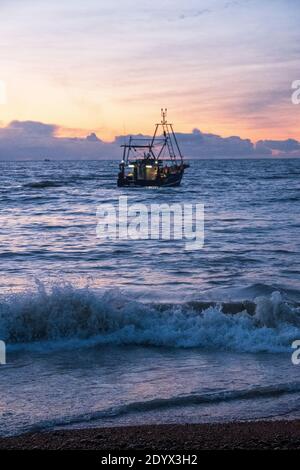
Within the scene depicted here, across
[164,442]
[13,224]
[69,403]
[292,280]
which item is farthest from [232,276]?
[13,224]

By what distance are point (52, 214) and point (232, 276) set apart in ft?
73.6

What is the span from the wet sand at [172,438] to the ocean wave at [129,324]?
329 cm

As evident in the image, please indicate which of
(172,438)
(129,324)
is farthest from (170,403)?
(129,324)

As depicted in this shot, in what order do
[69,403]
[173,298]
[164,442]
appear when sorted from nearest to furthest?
[164,442]
[69,403]
[173,298]

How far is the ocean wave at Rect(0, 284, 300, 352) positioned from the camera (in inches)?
347

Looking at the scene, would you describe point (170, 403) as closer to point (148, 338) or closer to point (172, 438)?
point (172, 438)

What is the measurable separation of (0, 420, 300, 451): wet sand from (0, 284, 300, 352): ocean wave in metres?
3.29

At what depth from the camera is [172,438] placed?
4922mm

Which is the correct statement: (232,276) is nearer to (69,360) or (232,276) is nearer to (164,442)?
(69,360)

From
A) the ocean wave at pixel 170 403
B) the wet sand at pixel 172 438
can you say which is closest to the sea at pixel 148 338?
the ocean wave at pixel 170 403

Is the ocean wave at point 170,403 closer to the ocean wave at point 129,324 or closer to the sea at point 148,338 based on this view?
the sea at point 148,338

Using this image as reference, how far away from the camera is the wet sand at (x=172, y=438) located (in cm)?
474

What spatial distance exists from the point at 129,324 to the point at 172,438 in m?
4.78

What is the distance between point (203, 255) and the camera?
1861 cm
